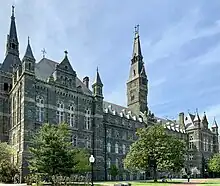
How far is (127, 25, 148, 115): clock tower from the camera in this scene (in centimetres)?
9000

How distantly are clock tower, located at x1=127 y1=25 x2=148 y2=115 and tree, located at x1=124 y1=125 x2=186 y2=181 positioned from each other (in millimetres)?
35321

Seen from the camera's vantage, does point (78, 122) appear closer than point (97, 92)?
Yes

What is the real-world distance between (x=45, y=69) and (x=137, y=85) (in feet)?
122

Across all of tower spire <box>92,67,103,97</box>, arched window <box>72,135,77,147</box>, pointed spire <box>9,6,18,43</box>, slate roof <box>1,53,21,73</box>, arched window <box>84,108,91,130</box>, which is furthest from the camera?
pointed spire <box>9,6,18,43</box>

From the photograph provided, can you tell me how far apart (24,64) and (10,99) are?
29.5 feet

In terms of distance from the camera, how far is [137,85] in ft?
299

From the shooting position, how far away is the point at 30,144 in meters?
49.7

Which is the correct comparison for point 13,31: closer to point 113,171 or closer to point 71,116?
point 71,116

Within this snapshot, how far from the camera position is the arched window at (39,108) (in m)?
53.2

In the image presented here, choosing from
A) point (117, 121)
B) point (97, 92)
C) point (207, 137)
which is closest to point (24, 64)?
point (97, 92)

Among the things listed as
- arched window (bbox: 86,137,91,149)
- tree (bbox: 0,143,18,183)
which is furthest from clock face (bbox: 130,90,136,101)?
tree (bbox: 0,143,18,183)

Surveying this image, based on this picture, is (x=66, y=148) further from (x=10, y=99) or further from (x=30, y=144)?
(x=10, y=99)

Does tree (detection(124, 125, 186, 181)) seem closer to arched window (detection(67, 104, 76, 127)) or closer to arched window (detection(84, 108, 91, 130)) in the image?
arched window (detection(84, 108, 91, 130))

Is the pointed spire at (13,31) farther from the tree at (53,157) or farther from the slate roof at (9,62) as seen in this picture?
the tree at (53,157)
